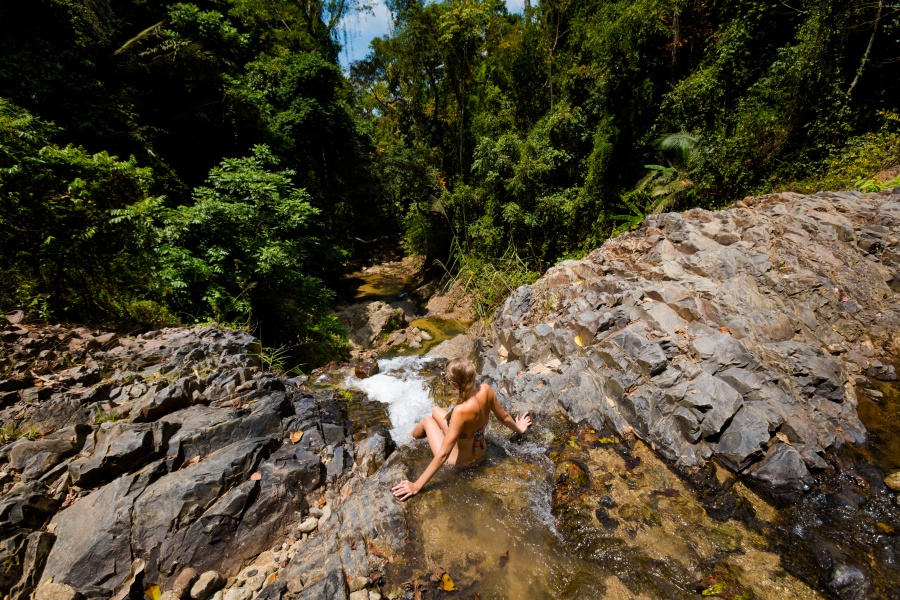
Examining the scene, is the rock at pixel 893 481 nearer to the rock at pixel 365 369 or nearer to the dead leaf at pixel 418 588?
the dead leaf at pixel 418 588

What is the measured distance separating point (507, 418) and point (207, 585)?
2893mm

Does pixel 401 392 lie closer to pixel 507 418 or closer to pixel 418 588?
pixel 507 418

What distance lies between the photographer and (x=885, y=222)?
572 cm

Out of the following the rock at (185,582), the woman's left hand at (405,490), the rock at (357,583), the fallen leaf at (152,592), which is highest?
the fallen leaf at (152,592)

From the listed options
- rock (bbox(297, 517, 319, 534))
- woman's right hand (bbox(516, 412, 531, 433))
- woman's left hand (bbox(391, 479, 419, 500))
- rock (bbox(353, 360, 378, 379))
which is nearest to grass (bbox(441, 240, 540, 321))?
rock (bbox(353, 360, 378, 379))

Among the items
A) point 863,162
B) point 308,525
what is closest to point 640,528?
point 308,525

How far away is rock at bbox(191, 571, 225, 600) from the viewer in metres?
2.23

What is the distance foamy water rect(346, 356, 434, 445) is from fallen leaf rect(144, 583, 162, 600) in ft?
7.86

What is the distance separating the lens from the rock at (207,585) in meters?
2.23

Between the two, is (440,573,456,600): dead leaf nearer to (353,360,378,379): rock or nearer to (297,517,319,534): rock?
(297,517,319,534): rock

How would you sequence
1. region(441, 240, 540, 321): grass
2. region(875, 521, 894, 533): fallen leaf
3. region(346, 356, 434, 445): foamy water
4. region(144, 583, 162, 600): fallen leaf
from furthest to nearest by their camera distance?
region(441, 240, 540, 321): grass
region(346, 356, 434, 445): foamy water
region(875, 521, 894, 533): fallen leaf
region(144, 583, 162, 600): fallen leaf

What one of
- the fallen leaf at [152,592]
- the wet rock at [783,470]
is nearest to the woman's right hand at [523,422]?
the wet rock at [783,470]

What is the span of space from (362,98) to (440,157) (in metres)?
9.94

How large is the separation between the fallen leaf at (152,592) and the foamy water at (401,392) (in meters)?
2.40
